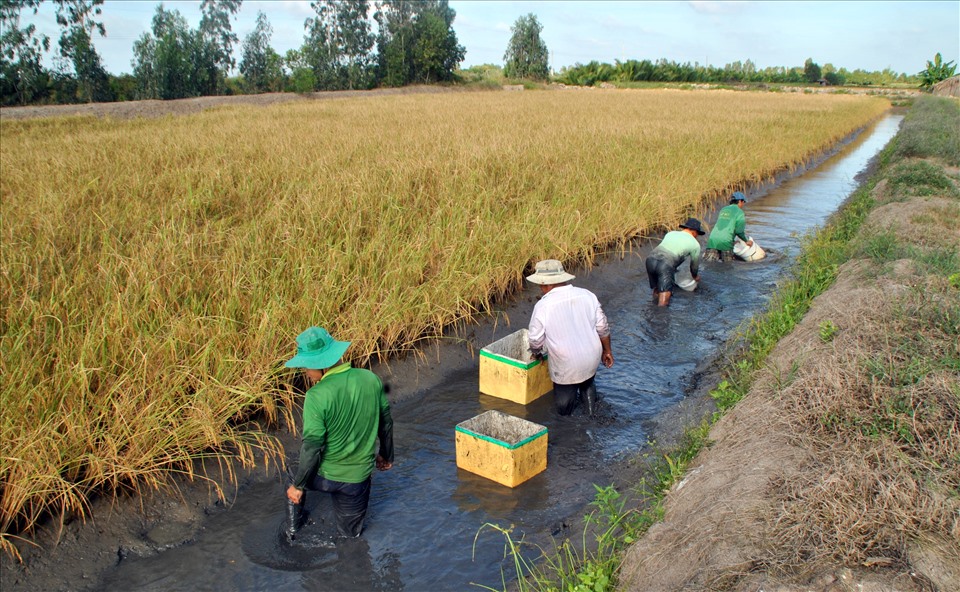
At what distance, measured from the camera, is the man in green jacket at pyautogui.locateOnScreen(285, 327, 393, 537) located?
332cm

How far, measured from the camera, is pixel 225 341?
4594 millimetres

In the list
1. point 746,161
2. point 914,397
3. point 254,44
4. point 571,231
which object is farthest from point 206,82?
point 914,397

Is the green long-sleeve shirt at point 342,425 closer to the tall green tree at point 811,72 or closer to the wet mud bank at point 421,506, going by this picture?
the wet mud bank at point 421,506

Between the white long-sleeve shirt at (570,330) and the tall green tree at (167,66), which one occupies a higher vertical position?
the tall green tree at (167,66)

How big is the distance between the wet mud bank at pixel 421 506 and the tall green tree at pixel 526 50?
60548 millimetres

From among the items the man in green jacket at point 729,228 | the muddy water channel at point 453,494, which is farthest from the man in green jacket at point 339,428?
the man in green jacket at point 729,228

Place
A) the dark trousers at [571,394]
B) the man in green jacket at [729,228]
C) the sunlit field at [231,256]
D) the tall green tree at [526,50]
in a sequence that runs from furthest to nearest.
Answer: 1. the tall green tree at [526,50]
2. the man in green jacket at [729,228]
3. the dark trousers at [571,394]
4. the sunlit field at [231,256]

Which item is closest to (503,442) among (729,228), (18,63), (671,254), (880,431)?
(880,431)

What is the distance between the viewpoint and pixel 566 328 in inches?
182

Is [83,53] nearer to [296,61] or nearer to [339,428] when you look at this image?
[296,61]

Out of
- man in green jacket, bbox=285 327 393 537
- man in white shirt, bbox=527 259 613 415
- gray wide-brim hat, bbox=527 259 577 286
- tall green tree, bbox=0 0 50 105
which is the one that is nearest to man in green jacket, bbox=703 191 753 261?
man in white shirt, bbox=527 259 613 415

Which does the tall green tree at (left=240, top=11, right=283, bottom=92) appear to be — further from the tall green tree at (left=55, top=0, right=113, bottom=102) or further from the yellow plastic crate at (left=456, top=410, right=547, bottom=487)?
the yellow plastic crate at (left=456, top=410, right=547, bottom=487)

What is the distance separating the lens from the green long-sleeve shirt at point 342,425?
3332 mm

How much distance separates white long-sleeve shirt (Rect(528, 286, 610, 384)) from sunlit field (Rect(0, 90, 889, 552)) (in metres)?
1.38
